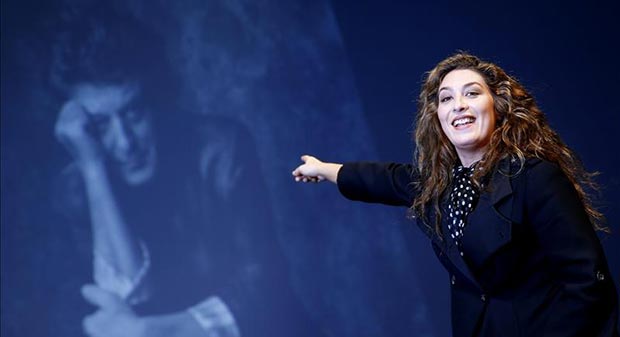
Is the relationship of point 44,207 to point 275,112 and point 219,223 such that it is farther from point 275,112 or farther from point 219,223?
point 275,112

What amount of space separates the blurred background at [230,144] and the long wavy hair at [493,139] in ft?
3.39

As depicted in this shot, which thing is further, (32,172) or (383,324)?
(32,172)

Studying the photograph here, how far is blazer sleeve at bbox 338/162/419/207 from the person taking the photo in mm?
2193

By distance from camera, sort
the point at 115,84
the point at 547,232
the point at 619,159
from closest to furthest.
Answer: the point at 547,232, the point at 619,159, the point at 115,84

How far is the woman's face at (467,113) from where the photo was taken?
6.23ft

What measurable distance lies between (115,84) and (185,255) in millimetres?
830

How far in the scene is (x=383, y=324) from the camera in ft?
10.3

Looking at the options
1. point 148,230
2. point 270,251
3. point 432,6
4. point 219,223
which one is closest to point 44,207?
point 148,230

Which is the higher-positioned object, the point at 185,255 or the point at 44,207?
the point at 44,207

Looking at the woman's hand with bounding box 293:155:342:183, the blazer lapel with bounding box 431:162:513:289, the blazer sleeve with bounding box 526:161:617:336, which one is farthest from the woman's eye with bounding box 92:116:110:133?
the blazer sleeve with bounding box 526:161:617:336

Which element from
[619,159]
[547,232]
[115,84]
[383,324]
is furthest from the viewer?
[115,84]

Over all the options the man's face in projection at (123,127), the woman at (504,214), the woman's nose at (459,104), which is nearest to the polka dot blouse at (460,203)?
the woman at (504,214)

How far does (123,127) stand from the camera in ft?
10.9

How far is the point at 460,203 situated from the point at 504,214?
155 mm
